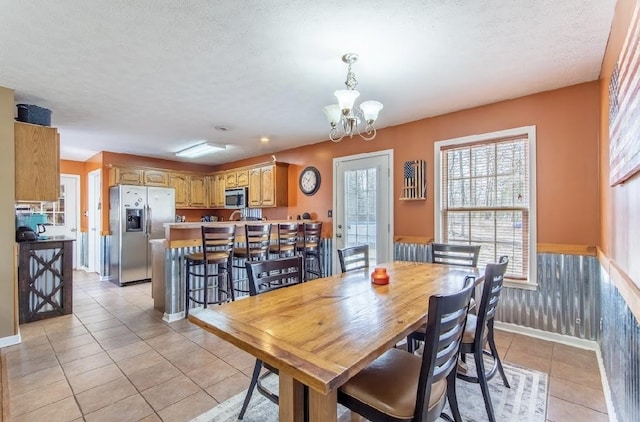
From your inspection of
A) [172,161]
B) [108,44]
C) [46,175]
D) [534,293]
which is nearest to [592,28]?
[534,293]

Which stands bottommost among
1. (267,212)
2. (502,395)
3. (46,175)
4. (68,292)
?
(502,395)

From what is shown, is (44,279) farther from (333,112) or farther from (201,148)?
(333,112)

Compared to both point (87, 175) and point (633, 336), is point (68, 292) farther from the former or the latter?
point (633, 336)

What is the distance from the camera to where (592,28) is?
2.00 meters

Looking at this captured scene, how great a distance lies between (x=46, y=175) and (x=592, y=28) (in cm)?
479

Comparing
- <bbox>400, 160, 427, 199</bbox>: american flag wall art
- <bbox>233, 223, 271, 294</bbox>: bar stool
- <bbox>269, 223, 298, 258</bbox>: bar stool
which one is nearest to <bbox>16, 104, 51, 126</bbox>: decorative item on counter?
<bbox>233, 223, 271, 294</bbox>: bar stool

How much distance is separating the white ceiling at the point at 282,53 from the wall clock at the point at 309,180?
5.10 feet

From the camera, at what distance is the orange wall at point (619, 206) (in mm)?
1390

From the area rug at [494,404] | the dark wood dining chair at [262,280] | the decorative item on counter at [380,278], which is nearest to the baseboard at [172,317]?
the area rug at [494,404]

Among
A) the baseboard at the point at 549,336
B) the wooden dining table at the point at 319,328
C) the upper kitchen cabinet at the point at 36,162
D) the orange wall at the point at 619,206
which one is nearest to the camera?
the wooden dining table at the point at 319,328

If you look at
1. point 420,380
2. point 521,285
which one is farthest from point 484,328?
point 521,285

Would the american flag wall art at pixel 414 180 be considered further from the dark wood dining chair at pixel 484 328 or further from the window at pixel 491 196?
the dark wood dining chair at pixel 484 328

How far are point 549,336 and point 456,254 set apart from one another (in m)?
1.18

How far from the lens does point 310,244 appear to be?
14.7 feet
